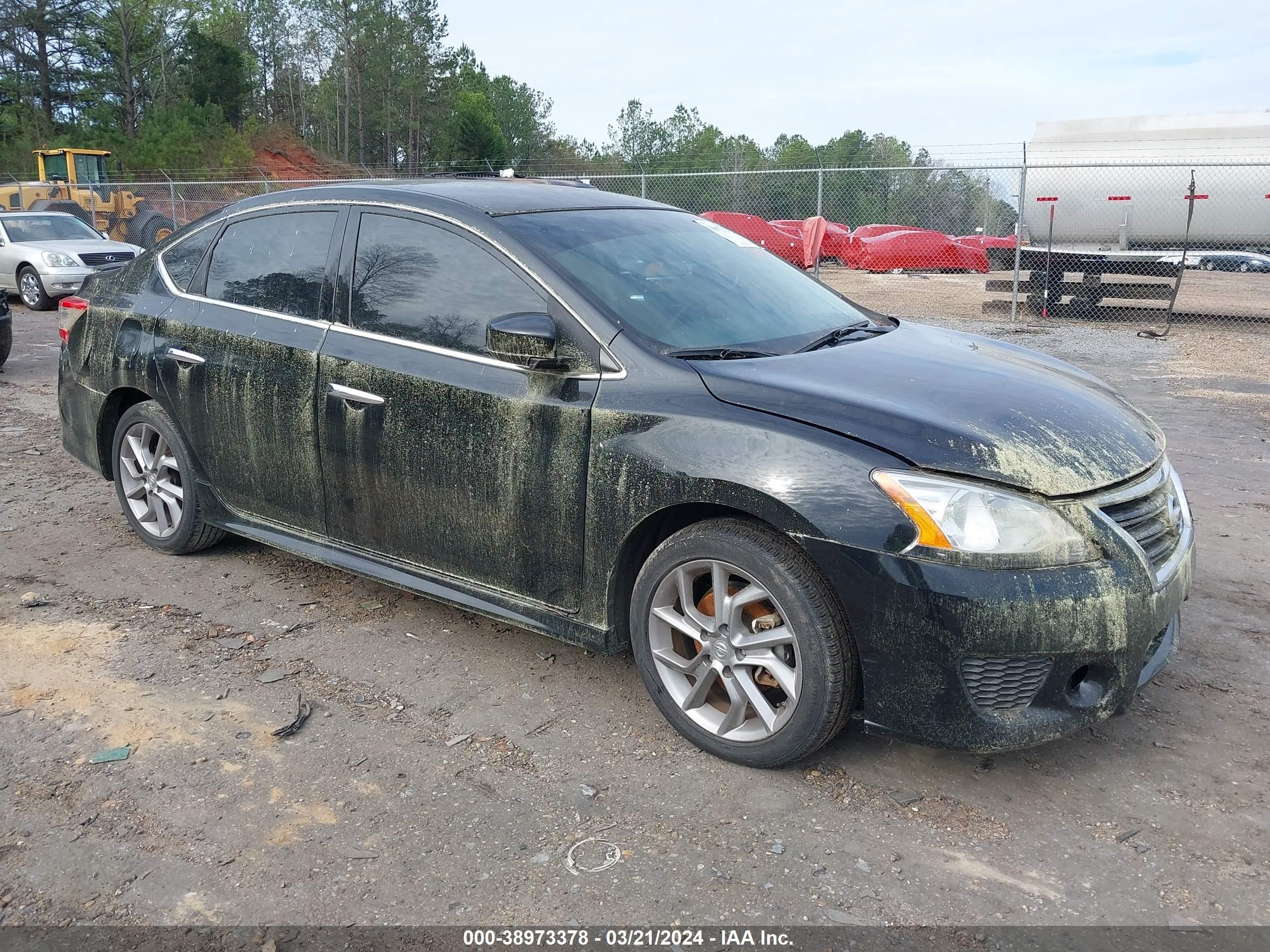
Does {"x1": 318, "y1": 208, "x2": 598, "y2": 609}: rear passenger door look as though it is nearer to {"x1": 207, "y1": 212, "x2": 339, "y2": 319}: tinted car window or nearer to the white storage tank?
{"x1": 207, "y1": 212, "x2": 339, "y2": 319}: tinted car window

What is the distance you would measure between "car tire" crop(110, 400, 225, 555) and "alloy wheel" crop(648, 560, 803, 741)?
97.2 inches

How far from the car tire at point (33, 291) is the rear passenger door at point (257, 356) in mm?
13126

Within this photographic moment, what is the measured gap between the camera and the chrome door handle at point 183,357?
453 cm

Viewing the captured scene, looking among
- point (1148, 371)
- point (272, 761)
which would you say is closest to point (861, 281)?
point (1148, 371)

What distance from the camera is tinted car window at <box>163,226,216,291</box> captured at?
477cm

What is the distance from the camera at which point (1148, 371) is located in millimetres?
11117

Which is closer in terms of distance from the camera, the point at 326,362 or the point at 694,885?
Answer: the point at 694,885

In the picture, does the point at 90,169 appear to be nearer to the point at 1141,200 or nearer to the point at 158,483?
the point at 1141,200

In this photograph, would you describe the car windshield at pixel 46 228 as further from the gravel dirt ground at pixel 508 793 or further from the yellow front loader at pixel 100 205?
the gravel dirt ground at pixel 508 793

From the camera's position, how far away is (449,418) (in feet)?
12.1

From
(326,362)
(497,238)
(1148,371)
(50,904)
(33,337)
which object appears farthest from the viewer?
(33,337)

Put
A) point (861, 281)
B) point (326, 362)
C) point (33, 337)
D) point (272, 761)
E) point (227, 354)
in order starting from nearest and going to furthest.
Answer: point (272, 761) < point (326, 362) < point (227, 354) < point (33, 337) < point (861, 281)

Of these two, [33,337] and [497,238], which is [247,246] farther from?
[33,337]

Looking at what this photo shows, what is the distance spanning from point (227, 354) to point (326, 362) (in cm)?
65
